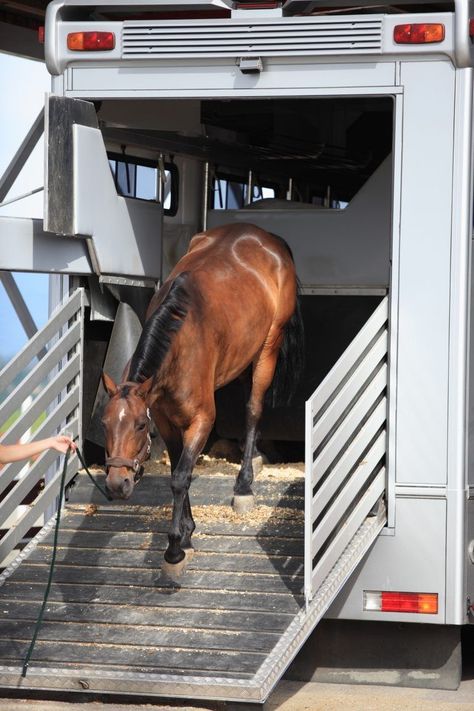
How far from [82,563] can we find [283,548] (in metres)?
0.97

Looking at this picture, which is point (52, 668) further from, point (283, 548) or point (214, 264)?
point (214, 264)

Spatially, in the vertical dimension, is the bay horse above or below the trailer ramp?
above

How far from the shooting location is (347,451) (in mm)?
5785

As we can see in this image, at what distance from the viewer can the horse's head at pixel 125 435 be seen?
5.41m

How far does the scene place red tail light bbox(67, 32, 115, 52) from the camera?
6.18 m

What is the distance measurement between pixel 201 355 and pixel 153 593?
120 cm

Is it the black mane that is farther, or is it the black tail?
the black tail

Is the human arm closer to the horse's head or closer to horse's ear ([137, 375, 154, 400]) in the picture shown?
the horse's head

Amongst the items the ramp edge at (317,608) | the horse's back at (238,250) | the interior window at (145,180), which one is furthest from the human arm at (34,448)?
the interior window at (145,180)

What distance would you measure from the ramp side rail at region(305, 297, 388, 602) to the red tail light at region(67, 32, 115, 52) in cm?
188

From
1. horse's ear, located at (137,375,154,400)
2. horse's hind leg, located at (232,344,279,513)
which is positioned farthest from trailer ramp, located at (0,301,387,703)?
horse's ear, located at (137,375,154,400)

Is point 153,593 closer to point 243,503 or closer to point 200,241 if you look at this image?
point 243,503

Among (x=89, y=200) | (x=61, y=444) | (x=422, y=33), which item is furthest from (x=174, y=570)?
(x=422, y=33)

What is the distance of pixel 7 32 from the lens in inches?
358
